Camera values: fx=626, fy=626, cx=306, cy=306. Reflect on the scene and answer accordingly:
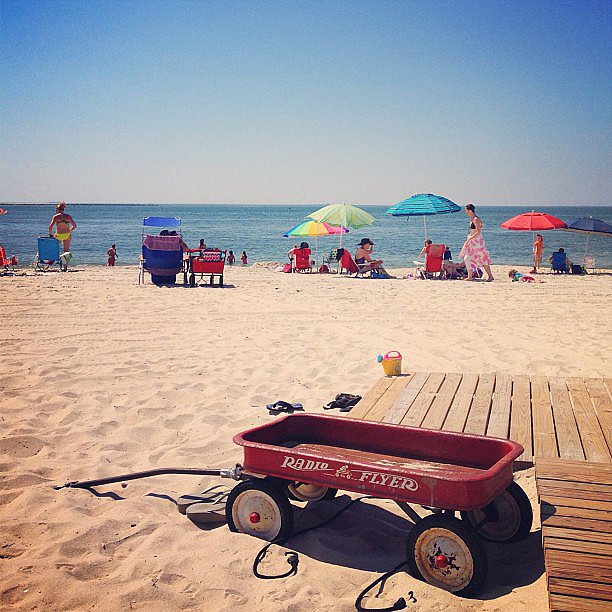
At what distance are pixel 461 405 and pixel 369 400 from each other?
0.66 metres

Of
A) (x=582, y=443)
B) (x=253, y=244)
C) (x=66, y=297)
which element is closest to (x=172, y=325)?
(x=66, y=297)

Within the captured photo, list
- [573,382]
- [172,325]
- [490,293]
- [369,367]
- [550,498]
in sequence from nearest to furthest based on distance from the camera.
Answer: [550,498] < [573,382] < [369,367] < [172,325] < [490,293]

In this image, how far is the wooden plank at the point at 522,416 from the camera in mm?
3639

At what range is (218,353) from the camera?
7105mm

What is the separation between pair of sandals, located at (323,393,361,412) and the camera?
5.22 meters

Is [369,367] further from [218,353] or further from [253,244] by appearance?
[253,244]

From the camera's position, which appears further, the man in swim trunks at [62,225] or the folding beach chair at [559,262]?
the folding beach chair at [559,262]

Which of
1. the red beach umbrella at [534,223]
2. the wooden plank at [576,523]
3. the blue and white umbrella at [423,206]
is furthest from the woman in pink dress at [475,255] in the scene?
the wooden plank at [576,523]

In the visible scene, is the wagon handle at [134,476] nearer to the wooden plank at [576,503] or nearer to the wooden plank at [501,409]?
the wooden plank at [501,409]

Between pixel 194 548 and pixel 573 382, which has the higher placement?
pixel 573 382

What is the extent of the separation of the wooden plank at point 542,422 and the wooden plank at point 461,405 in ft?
1.42

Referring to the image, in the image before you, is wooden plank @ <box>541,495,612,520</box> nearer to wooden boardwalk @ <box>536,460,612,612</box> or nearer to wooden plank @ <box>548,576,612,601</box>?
wooden boardwalk @ <box>536,460,612,612</box>

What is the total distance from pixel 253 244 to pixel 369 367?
111 feet

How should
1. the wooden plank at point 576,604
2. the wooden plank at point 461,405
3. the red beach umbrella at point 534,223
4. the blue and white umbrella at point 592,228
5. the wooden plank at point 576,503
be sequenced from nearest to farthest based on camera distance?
1. the wooden plank at point 576,604
2. the wooden plank at point 576,503
3. the wooden plank at point 461,405
4. the red beach umbrella at point 534,223
5. the blue and white umbrella at point 592,228
